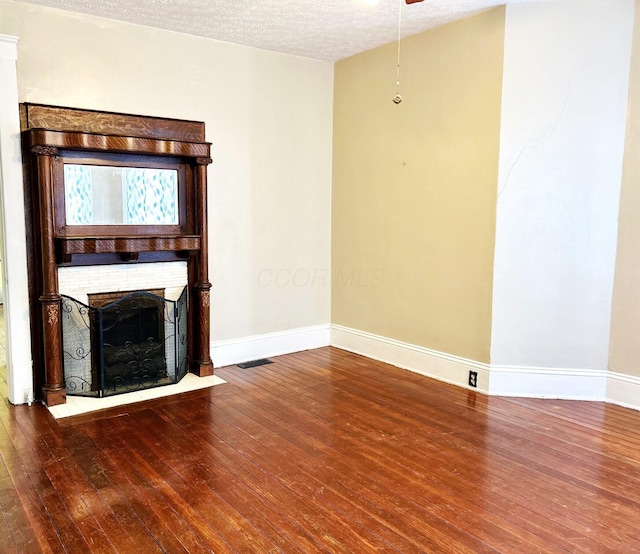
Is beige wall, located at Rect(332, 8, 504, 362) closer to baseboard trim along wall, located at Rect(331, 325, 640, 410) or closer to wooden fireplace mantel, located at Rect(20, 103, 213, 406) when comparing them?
baseboard trim along wall, located at Rect(331, 325, 640, 410)

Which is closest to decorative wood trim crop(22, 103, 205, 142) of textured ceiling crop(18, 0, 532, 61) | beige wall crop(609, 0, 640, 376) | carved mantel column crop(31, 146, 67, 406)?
carved mantel column crop(31, 146, 67, 406)

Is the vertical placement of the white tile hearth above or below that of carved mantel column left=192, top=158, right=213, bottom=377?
below

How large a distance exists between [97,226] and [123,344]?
868mm

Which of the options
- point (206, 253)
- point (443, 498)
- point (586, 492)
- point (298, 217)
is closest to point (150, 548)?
point (443, 498)

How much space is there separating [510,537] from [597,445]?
3.91 feet

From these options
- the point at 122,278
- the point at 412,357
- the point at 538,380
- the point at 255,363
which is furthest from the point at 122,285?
the point at 538,380

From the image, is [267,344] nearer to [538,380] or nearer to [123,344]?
[123,344]

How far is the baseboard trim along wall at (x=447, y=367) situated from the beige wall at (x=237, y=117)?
4.6 inches

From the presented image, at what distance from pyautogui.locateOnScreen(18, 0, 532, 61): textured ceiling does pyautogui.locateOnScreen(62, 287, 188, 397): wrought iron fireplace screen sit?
6.45ft

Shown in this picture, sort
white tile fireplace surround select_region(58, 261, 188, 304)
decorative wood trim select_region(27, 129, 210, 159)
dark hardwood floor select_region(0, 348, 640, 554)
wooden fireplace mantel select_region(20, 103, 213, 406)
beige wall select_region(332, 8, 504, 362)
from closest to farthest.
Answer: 1. dark hardwood floor select_region(0, 348, 640, 554)
2. decorative wood trim select_region(27, 129, 210, 159)
3. wooden fireplace mantel select_region(20, 103, 213, 406)
4. white tile fireplace surround select_region(58, 261, 188, 304)
5. beige wall select_region(332, 8, 504, 362)

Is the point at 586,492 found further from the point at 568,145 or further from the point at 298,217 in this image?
the point at 298,217

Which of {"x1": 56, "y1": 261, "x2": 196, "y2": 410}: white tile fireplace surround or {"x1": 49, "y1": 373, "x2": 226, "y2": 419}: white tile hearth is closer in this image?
{"x1": 49, "y1": 373, "x2": 226, "y2": 419}: white tile hearth

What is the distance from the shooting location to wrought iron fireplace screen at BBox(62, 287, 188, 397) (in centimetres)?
376

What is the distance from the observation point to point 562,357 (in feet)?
12.6
